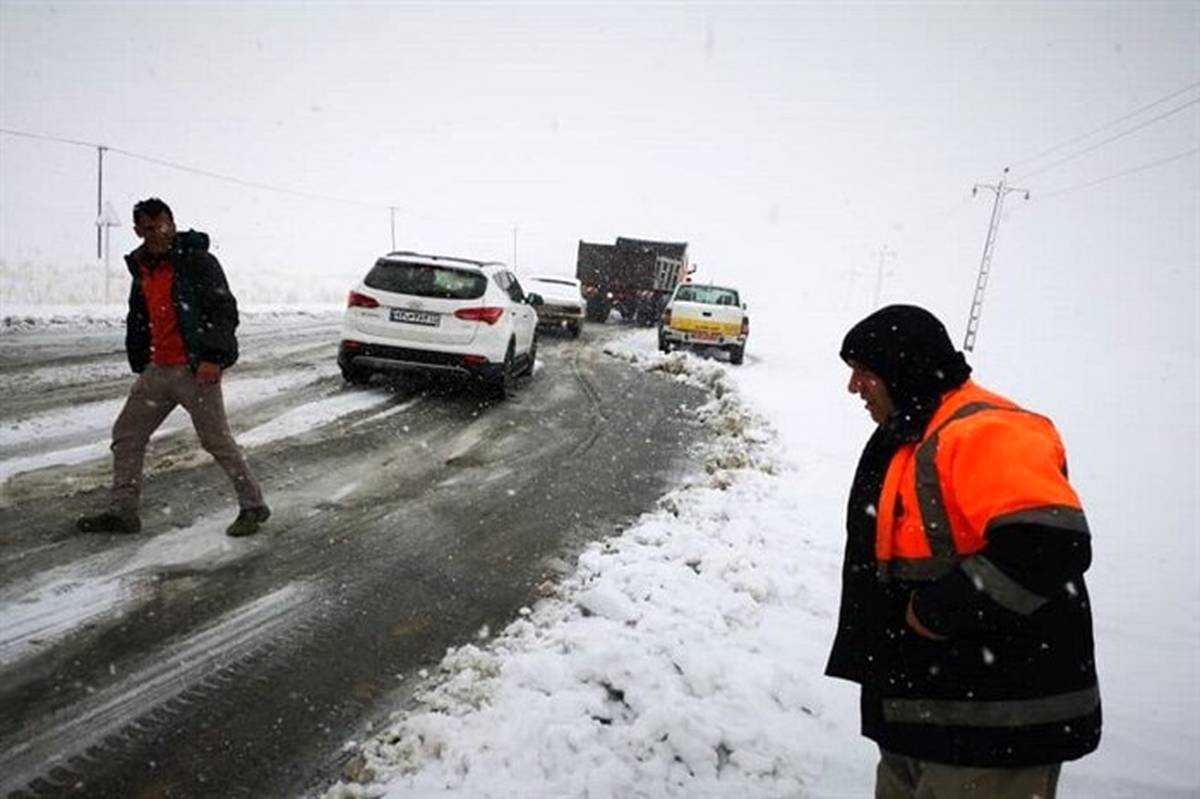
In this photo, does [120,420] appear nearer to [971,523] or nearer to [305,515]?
[305,515]

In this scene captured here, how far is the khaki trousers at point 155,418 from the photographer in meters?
4.47

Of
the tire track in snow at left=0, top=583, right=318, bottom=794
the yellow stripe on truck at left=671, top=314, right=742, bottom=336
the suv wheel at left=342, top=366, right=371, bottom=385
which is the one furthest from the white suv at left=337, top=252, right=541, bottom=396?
the yellow stripe on truck at left=671, top=314, right=742, bottom=336

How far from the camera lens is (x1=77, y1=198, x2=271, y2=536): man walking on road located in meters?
4.34

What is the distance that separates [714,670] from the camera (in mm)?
3375

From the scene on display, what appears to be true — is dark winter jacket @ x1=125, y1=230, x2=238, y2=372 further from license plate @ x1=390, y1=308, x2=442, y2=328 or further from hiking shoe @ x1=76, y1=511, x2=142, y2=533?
license plate @ x1=390, y1=308, x2=442, y2=328

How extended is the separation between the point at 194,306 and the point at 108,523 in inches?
61.1

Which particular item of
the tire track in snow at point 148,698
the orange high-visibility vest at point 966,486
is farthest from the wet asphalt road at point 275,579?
the orange high-visibility vest at point 966,486

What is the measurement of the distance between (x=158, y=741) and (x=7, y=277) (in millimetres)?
25281

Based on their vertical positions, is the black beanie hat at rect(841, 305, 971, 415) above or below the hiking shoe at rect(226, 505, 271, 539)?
above

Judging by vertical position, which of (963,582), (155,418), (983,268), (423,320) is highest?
(983,268)

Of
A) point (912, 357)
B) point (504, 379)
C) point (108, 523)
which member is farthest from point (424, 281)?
point (912, 357)

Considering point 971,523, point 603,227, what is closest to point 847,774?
point 971,523

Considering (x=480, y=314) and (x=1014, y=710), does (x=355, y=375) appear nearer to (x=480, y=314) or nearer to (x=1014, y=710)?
(x=480, y=314)

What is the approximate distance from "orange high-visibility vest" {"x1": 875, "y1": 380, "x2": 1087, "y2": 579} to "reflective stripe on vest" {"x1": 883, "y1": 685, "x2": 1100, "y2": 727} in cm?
31
